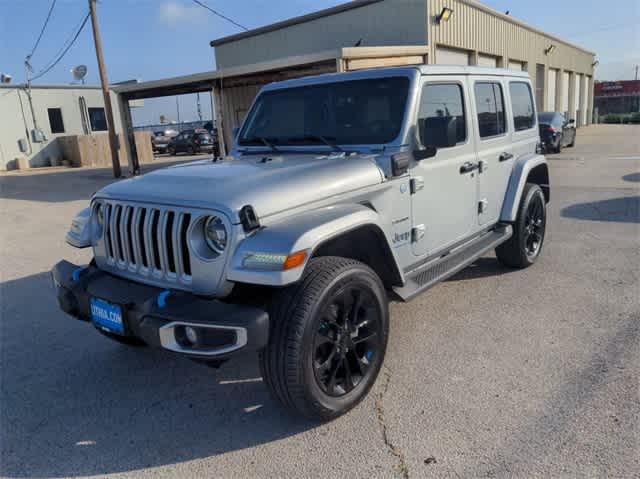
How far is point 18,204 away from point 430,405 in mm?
12273

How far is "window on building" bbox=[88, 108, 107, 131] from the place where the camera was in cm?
2609

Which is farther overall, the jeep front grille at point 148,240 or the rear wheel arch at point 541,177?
the rear wheel arch at point 541,177

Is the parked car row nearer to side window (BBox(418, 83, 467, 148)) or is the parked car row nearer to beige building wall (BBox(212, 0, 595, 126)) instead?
beige building wall (BBox(212, 0, 595, 126))

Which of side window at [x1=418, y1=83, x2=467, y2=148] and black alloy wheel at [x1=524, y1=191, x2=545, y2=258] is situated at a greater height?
side window at [x1=418, y1=83, x2=467, y2=148]

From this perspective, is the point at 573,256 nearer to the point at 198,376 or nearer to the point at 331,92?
the point at 331,92

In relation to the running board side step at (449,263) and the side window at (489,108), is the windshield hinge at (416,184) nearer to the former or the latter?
the running board side step at (449,263)

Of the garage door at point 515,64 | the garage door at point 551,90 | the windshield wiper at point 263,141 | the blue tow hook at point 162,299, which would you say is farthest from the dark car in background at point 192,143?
the blue tow hook at point 162,299

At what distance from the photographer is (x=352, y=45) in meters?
16.0

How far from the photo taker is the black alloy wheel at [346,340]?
289 centimetres

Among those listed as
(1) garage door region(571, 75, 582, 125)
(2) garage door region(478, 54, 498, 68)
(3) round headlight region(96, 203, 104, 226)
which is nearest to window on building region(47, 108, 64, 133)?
(2) garage door region(478, 54, 498, 68)

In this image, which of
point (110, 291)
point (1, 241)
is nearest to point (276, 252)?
point (110, 291)

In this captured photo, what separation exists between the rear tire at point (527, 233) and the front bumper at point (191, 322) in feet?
11.5

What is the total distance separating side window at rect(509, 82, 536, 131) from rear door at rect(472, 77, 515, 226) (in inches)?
11.2

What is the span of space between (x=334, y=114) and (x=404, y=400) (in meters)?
2.13
